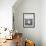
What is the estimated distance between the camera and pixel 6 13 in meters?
4.40

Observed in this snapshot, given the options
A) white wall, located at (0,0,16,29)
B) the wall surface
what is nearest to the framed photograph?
the wall surface

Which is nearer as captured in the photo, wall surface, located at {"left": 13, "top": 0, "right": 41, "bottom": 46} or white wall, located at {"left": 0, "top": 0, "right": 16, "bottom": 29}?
white wall, located at {"left": 0, "top": 0, "right": 16, "bottom": 29}

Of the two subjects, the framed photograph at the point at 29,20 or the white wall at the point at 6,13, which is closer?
the white wall at the point at 6,13

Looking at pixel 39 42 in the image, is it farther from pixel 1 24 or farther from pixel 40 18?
pixel 1 24

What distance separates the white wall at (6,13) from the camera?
435 centimetres

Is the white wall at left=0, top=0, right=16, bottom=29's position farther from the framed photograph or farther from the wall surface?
the framed photograph

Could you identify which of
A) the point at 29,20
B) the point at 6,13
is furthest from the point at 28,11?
the point at 6,13

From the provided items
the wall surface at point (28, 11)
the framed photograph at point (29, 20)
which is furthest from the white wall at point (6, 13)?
the framed photograph at point (29, 20)

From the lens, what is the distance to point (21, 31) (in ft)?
18.3

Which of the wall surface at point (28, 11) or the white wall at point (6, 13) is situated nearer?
the white wall at point (6, 13)

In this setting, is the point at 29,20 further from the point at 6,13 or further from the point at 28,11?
the point at 6,13

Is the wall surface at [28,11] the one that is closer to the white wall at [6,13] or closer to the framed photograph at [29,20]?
the framed photograph at [29,20]

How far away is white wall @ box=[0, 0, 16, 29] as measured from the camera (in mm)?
4346

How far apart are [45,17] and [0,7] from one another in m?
1.87
